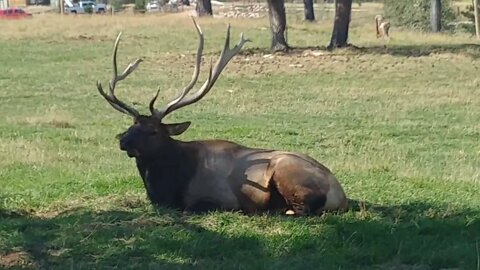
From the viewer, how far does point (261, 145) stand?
582 inches

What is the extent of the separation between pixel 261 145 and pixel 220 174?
6389mm

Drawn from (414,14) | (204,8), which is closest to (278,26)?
(204,8)

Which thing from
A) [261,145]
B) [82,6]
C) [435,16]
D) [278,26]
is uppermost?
[278,26]

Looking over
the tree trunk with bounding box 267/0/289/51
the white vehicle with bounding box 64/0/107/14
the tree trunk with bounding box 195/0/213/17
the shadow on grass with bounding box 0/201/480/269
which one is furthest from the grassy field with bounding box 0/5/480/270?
the white vehicle with bounding box 64/0/107/14

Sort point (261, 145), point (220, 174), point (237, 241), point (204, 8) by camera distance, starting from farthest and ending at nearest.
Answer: point (204, 8)
point (261, 145)
point (220, 174)
point (237, 241)

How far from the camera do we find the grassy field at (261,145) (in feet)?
22.6

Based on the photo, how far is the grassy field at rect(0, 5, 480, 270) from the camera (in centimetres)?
688

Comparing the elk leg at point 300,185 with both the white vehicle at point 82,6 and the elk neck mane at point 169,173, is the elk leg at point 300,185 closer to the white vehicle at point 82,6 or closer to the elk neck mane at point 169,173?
the elk neck mane at point 169,173

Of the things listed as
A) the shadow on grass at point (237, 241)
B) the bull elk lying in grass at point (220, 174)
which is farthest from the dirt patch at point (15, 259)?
the bull elk lying in grass at point (220, 174)

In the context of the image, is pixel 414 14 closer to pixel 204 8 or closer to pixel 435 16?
pixel 435 16

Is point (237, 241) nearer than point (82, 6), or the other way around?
point (237, 241)

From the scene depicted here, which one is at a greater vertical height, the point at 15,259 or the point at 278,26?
the point at 15,259

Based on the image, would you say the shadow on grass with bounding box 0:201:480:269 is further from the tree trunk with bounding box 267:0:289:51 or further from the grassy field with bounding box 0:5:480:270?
the tree trunk with bounding box 267:0:289:51

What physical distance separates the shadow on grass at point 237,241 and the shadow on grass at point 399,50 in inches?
925
